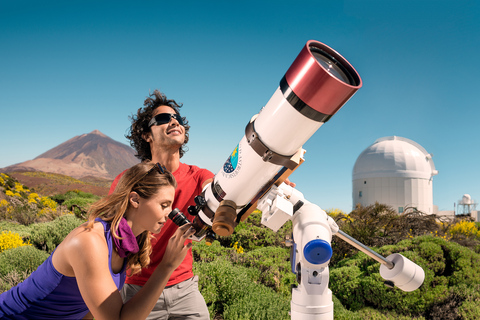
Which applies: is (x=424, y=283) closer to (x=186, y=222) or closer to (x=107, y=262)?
(x=186, y=222)

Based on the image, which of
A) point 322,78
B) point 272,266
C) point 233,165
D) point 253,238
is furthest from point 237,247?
point 322,78

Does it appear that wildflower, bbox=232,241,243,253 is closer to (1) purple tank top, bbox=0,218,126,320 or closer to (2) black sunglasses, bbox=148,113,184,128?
(2) black sunglasses, bbox=148,113,184,128

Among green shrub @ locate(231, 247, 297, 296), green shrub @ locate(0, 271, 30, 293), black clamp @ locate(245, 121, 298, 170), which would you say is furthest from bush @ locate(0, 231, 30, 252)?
black clamp @ locate(245, 121, 298, 170)

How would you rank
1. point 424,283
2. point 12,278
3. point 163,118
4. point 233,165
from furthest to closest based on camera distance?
point 424,283
point 12,278
point 163,118
point 233,165

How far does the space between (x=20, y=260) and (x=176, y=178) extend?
13.8 ft

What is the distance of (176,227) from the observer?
270cm

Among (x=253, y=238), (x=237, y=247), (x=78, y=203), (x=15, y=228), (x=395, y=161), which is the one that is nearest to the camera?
(x=237, y=247)

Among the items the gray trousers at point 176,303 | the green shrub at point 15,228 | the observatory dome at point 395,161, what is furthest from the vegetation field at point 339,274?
the observatory dome at point 395,161

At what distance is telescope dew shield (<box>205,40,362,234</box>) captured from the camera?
5.40 ft

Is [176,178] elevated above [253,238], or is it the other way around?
[176,178]

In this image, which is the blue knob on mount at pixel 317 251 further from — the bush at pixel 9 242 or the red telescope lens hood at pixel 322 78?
the bush at pixel 9 242

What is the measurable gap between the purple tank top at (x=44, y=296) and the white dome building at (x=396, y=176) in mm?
23779

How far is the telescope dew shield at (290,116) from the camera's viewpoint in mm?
1646

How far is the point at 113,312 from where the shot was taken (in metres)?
1.64
